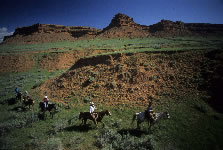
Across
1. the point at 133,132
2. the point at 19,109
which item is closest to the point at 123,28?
the point at 19,109

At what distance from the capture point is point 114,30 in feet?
254

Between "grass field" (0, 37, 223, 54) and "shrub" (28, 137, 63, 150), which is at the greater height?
"grass field" (0, 37, 223, 54)

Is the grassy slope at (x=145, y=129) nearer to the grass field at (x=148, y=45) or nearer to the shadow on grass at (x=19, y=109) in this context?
the shadow on grass at (x=19, y=109)

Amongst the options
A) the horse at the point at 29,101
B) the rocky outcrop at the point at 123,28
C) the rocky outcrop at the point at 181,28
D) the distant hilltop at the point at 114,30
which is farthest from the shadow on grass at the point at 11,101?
the rocky outcrop at the point at 181,28

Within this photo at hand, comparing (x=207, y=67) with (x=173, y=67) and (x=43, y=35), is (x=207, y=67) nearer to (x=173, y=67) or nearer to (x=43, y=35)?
(x=173, y=67)

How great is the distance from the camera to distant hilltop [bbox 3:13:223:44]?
72.9 metres

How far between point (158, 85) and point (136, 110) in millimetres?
4108

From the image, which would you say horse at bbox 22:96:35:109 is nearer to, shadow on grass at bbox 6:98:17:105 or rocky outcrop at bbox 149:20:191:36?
shadow on grass at bbox 6:98:17:105

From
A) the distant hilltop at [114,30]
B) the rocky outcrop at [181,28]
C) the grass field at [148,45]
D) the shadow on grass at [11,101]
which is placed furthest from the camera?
the distant hilltop at [114,30]

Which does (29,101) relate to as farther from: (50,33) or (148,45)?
(50,33)

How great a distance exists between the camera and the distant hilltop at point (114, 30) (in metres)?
72.9

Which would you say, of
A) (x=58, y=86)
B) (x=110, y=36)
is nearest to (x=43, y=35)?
(x=110, y=36)

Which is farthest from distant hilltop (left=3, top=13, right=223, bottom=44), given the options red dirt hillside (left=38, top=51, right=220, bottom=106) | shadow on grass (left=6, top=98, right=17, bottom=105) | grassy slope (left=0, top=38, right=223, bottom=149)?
grassy slope (left=0, top=38, right=223, bottom=149)

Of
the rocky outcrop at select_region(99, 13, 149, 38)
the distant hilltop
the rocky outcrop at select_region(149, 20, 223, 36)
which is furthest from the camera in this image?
the distant hilltop
